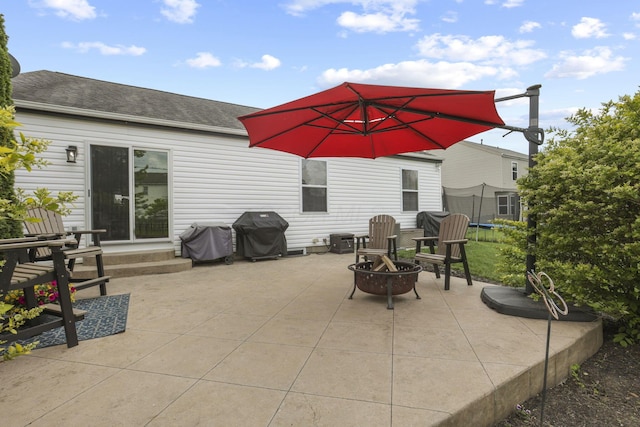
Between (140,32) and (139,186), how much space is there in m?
4.47

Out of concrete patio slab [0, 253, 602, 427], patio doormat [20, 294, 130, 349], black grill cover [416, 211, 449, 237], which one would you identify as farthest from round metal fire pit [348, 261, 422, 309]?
black grill cover [416, 211, 449, 237]

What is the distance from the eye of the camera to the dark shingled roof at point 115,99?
5560 millimetres

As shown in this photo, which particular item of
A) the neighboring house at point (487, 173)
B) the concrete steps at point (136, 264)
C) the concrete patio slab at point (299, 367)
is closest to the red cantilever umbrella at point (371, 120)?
the concrete patio slab at point (299, 367)

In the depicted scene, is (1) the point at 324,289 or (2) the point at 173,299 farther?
(1) the point at 324,289

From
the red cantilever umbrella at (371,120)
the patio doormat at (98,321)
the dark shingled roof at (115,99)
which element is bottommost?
the patio doormat at (98,321)

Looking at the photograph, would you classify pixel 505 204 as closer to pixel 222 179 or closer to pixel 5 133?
pixel 222 179

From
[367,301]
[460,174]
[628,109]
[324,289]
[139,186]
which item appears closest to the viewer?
[628,109]

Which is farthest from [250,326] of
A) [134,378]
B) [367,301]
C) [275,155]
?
[275,155]

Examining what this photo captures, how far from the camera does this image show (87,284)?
3766 millimetres

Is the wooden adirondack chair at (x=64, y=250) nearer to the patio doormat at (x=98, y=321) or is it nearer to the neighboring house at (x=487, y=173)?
the patio doormat at (x=98, y=321)

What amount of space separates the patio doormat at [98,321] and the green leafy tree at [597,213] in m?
4.05

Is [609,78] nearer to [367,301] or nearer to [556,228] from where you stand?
[556,228]

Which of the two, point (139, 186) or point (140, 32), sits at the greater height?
point (140, 32)

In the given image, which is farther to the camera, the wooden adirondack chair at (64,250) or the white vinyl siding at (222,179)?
the white vinyl siding at (222,179)
